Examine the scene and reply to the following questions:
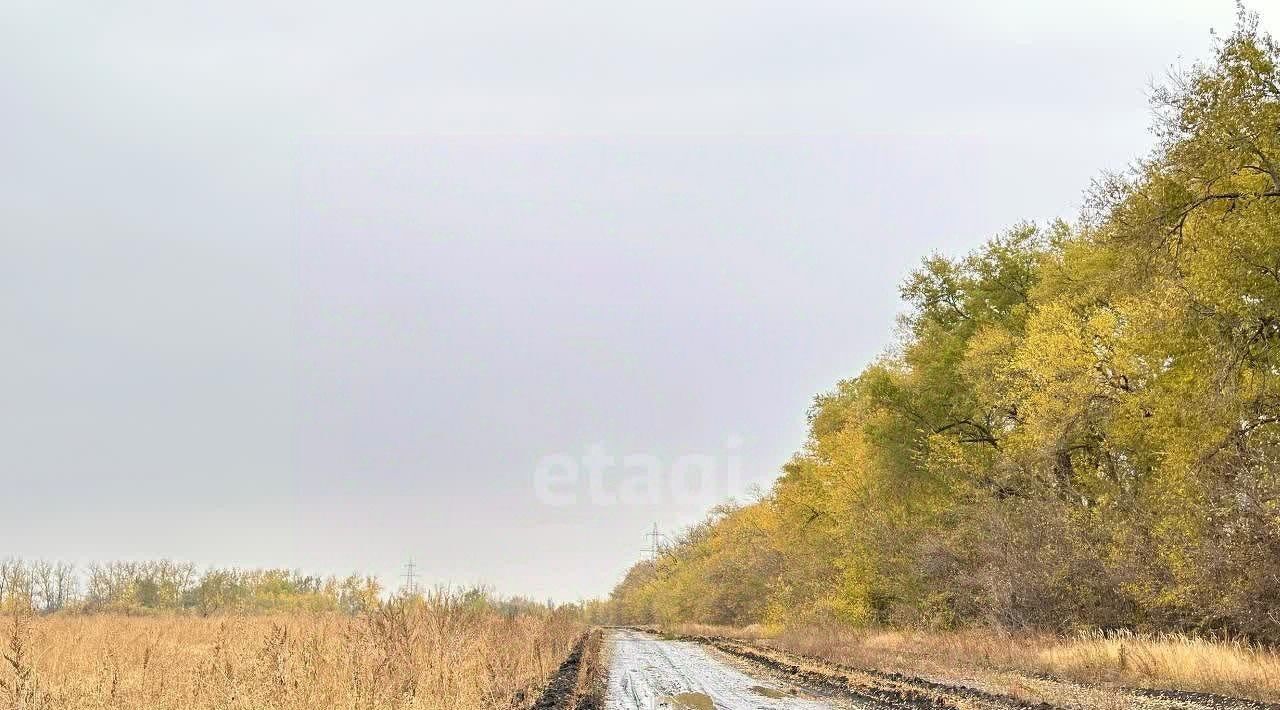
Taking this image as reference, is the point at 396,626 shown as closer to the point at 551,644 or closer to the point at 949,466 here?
the point at 551,644

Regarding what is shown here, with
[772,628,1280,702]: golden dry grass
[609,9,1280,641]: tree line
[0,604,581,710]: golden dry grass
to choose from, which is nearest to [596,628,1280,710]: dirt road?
[772,628,1280,702]: golden dry grass

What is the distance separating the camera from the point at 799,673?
2220 centimetres

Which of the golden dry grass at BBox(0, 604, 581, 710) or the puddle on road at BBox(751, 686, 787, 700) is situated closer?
the golden dry grass at BBox(0, 604, 581, 710)

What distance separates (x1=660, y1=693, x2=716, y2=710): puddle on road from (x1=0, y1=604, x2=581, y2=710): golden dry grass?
8.91 feet

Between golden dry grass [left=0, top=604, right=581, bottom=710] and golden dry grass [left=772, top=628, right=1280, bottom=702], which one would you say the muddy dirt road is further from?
golden dry grass [left=772, top=628, right=1280, bottom=702]

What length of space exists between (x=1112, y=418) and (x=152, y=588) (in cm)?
8313

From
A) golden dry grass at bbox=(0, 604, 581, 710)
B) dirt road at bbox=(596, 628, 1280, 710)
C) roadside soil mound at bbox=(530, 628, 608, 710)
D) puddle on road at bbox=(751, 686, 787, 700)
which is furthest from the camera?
puddle on road at bbox=(751, 686, 787, 700)

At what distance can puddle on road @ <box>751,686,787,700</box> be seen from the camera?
676 inches

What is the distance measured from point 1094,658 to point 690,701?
32.1 feet


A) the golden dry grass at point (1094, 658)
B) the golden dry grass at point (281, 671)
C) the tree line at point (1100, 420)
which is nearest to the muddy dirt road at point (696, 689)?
the golden dry grass at point (281, 671)

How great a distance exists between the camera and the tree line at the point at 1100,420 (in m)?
17.5

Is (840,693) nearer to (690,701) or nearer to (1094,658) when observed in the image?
(690,701)

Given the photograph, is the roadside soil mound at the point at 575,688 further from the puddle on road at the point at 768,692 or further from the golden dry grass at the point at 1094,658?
the golden dry grass at the point at 1094,658

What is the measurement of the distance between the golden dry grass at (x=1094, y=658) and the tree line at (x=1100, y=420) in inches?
52.8
